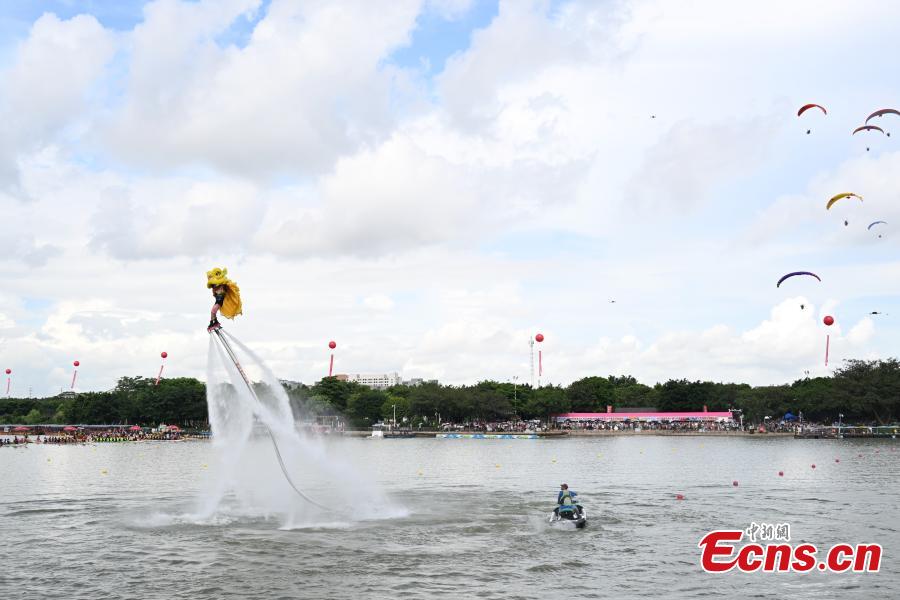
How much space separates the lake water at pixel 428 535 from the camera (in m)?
28.6

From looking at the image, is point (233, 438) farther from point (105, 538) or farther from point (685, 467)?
point (685, 467)

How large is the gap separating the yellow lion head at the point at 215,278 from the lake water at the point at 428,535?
10.5m

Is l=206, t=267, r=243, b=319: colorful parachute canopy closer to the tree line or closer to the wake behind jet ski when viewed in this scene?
the wake behind jet ski

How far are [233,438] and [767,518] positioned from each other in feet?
92.9

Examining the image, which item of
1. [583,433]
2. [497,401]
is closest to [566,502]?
[583,433]

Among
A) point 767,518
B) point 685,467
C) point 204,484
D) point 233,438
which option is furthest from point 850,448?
point 233,438

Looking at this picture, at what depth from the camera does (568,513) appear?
39.2m

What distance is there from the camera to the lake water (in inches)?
1128

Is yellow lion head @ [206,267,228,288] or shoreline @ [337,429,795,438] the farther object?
shoreline @ [337,429,795,438]

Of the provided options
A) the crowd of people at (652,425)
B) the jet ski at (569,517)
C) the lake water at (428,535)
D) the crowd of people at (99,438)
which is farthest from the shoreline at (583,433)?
the jet ski at (569,517)

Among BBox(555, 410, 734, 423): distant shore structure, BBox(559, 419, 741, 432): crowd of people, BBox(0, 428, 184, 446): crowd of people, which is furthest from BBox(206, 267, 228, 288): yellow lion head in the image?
BBox(555, 410, 734, 423): distant shore structure

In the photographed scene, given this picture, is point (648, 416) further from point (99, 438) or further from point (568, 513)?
point (568, 513)

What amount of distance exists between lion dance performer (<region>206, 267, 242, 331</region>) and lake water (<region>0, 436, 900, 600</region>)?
9.35m

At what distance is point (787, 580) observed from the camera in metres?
29.6
